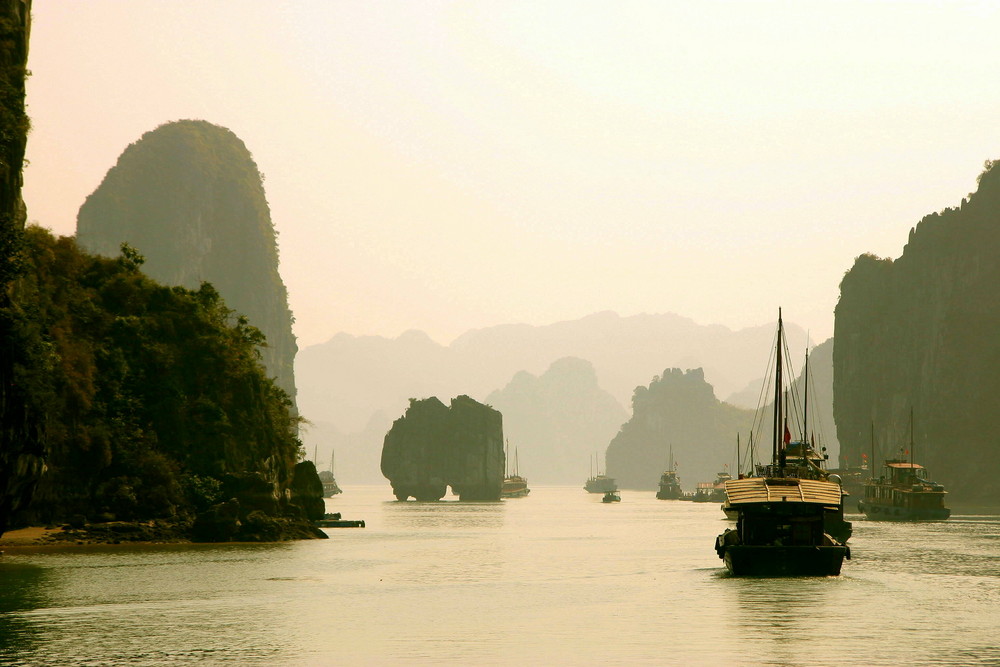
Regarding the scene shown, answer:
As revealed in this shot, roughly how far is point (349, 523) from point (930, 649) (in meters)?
82.3

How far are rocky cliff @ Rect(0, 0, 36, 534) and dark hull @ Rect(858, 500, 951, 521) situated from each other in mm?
91179

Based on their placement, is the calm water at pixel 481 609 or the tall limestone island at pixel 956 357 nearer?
the calm water at pixel 481 609

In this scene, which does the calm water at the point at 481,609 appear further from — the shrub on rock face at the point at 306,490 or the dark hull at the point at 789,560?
the shrub on rock face at the point at 306,490

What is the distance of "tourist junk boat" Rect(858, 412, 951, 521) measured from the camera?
118 meters

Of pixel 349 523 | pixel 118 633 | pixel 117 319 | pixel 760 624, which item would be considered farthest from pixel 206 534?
pixel 760 624

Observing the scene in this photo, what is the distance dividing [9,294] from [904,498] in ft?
312

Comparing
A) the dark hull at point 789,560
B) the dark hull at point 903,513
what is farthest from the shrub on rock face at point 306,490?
the dark hull at point 903,513

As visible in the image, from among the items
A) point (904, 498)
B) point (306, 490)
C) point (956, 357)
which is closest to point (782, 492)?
point (306, 490)

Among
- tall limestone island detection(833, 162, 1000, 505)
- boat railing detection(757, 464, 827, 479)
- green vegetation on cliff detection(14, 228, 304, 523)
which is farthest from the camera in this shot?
tall limestone island detection(833, 162, 1000, 505)

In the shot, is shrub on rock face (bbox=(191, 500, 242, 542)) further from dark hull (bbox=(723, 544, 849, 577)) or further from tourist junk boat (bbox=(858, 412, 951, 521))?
tourist junk boat (bbox=(858, 412, 951, 521))

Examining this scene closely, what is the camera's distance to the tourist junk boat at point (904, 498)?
118438mm

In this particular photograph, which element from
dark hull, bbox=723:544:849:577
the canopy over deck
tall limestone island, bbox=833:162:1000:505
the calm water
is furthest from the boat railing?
tall limestone island, bbox=833:162:1000:505

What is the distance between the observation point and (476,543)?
288 feet

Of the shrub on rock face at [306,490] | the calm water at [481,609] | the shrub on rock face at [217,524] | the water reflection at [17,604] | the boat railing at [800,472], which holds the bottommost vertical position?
the calm water at [481,609]
